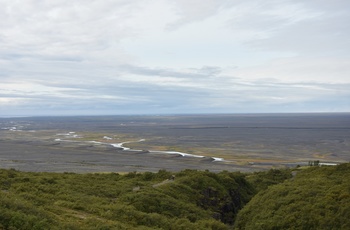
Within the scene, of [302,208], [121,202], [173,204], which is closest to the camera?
[302,208]

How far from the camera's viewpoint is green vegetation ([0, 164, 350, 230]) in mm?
15820

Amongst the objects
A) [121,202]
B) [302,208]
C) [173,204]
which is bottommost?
[173,204]

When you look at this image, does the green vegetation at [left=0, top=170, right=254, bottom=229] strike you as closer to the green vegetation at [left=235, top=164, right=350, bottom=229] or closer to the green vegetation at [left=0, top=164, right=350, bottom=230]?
the green vegetation at [left=0, top=164, right=350, bottom=230]

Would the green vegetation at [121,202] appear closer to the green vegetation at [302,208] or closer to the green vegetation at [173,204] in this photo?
the green vegetation at [173,204]

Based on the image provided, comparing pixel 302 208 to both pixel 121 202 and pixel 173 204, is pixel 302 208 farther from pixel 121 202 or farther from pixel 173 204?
pixel 121 202

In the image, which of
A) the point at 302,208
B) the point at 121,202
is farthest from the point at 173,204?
the point at 302,208

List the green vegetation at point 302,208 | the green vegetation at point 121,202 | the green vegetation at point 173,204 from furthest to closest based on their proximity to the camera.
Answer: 1. the green vegetation at point 302,208
2. the green vegetation at point 173,204
3. the green vegetation at point 121,202

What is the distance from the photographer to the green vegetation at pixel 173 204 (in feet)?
51.9

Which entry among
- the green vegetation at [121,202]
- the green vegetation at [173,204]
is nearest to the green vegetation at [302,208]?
the green vegetation at [173,204]

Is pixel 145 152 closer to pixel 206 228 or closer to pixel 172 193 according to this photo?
pixel 172 193

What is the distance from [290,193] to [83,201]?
48.9ft

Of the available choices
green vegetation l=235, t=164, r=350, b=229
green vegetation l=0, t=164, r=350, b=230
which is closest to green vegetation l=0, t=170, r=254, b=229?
green vegetation l=0, t=164, r=350, b=230

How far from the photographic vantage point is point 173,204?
2406 cm

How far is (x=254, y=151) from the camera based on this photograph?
88125 millimetres
